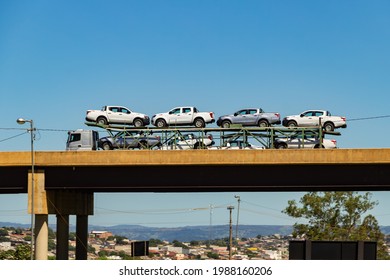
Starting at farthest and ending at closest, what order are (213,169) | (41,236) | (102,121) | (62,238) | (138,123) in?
(138,123)
(102,121)
(62,238)
(41,236)
(213,169)

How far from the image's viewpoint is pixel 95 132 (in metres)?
56.5

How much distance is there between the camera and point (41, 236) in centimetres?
5084

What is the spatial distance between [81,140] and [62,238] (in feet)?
26.8

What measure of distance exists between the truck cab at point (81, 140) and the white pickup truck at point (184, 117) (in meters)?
7.20

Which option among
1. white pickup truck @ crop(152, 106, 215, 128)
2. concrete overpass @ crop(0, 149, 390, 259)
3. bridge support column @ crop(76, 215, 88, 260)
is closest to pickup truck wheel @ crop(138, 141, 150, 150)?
concrete overpass @ crop(0, 149, 390, 259)

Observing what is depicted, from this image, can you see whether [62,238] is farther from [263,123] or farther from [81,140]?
[263,123]

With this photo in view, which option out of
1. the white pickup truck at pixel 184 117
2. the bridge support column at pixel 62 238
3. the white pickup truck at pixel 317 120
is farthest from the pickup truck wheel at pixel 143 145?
the white pickup truck at pixel 317 120

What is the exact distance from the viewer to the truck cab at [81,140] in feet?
182

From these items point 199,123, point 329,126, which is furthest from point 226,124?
point 329,126

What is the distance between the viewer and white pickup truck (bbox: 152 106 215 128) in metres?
61.4

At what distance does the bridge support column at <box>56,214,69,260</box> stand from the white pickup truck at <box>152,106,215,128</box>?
455 inches

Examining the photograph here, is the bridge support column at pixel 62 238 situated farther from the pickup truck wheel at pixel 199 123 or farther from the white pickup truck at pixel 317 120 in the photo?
the white pickup truck at pixel 317 120
